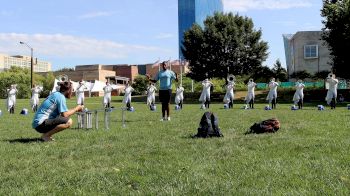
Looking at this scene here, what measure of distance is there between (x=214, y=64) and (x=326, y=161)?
1975 inches

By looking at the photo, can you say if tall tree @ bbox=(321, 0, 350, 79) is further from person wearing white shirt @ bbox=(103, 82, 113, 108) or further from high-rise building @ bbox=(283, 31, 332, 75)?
high-rise building @ bbox=(283, 31, 332, 75)

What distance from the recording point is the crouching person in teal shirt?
10305mm

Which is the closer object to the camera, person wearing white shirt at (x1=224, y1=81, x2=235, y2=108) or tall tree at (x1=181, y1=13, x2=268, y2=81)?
person wearing white shirt at (x1=224, y1=81, x2=235, y2=108)

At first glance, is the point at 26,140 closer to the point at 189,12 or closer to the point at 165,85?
the point at 165,85

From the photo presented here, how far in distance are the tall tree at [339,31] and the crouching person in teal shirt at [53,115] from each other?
33.1 meters

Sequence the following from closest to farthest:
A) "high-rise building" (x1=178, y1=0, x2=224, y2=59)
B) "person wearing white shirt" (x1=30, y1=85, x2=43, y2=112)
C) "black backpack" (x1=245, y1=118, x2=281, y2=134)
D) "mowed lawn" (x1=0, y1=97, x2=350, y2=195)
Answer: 1. "mowed lawn" (x1=0, y1=97, x2=350, y2=195)
2. "black backpack" (x1=245, y1=118, x2=281, y2=134)
3. "person wearing white shirt" (x1=30, y1=85, x2=43, y2=112)
4. "high-rise building" (x1=178, y1=0, x2=224, y2=59)

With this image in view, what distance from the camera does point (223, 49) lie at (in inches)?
2254

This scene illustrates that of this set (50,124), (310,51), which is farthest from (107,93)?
(310,51)

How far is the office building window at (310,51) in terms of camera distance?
223 ft

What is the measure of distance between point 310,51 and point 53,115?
62082 millimetres

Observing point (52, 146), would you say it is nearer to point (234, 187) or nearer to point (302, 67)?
point (234, 187)

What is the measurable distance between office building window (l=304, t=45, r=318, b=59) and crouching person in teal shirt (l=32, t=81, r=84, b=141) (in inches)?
2428

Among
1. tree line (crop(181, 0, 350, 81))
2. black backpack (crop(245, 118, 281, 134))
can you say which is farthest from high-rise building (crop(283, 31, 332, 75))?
black backpack (crop(245, 118, 281, 134))

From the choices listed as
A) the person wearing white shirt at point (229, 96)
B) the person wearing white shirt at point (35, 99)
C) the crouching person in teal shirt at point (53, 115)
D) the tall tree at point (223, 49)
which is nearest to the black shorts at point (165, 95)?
the crouching person in teal shirt at point (53, 115)
